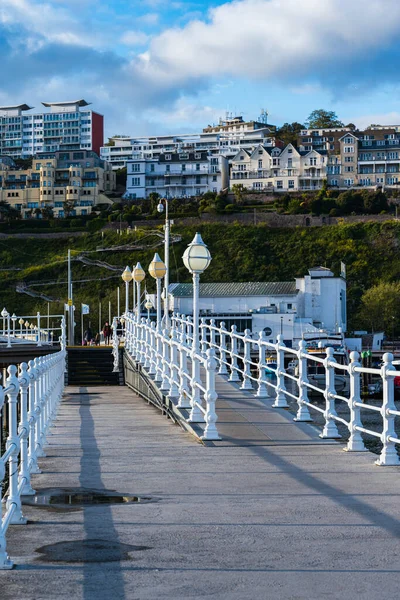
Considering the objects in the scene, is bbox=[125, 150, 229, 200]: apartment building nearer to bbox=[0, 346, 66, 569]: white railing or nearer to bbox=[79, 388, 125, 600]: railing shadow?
bbox=[79, 388, 125, 600]: railing shadow

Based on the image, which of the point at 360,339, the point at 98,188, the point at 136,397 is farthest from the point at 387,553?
the point at 98,188

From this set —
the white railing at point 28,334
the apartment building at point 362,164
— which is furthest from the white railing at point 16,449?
the apartment building at point 362,164

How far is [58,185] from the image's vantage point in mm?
171000

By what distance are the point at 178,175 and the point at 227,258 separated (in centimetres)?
4378

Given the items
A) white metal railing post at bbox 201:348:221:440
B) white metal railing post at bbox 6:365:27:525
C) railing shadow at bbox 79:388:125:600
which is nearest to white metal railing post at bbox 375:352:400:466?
white metal railing post at bbox 201:348:221:440

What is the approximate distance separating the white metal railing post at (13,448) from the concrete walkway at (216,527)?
20cm

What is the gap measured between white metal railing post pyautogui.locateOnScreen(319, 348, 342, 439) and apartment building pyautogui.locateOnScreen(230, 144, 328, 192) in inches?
5513

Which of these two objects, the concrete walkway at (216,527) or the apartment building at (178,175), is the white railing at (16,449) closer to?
the concrete walkway at (216,527)

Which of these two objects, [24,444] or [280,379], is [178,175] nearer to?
[280,379]

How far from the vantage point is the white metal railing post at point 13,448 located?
325 inches

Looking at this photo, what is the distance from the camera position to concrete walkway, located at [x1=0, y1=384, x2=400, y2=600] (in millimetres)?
6656

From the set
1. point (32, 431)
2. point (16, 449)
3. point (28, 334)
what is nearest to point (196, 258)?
point (32, 431)

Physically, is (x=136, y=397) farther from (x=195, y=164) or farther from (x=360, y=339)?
(x=195, y=164)

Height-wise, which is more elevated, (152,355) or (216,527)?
(152,355)
